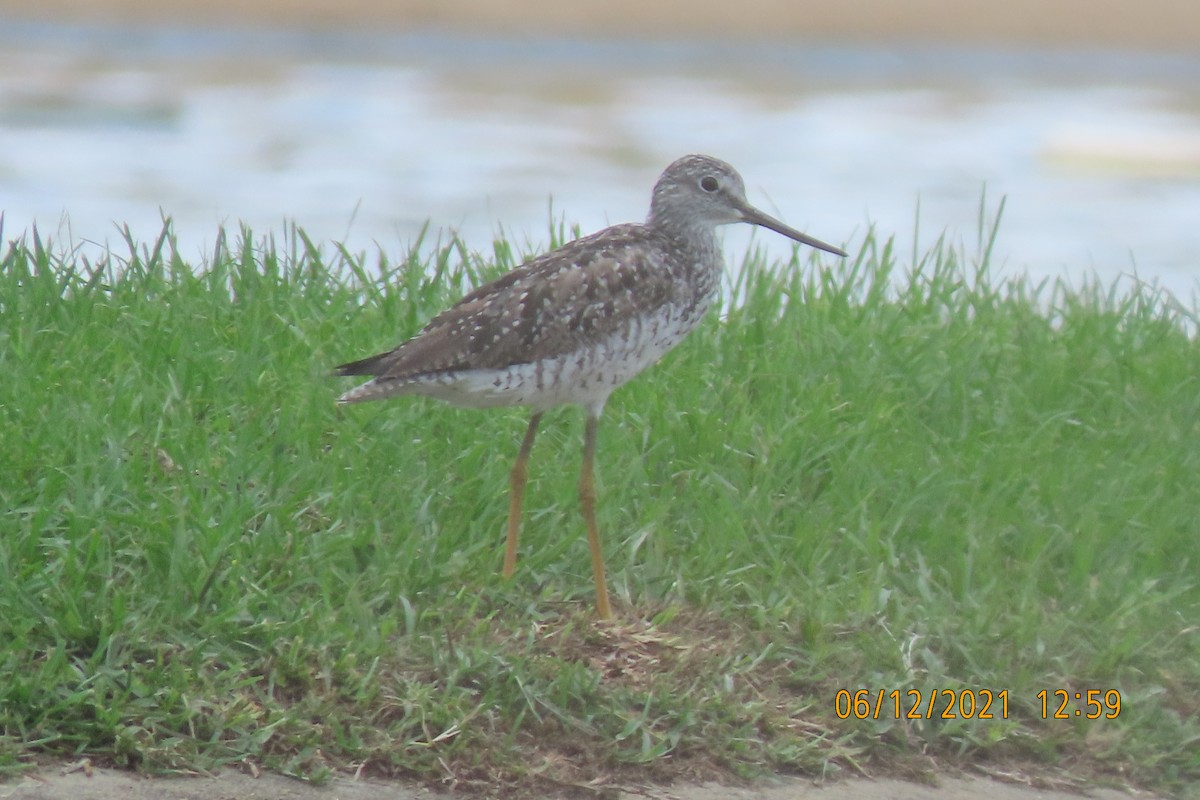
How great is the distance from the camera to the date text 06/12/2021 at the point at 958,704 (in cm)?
421

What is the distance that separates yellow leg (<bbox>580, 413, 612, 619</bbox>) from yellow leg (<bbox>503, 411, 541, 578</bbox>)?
169 millimetres

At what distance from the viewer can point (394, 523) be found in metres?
4.59

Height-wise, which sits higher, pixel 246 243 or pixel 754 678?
pixel 246 243

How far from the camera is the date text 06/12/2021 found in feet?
13.8

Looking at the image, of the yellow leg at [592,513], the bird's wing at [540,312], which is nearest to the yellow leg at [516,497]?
the yellow leg at [592,513]

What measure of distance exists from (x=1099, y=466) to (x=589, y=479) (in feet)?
6.03

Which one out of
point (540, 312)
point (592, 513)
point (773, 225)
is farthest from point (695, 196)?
point (592, 513)

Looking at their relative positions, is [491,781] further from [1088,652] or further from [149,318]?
[149,318]

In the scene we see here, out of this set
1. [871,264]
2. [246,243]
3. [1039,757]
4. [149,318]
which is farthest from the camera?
[871,264]

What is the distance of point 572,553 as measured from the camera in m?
4.72

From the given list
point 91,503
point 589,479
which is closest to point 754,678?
point 589,479

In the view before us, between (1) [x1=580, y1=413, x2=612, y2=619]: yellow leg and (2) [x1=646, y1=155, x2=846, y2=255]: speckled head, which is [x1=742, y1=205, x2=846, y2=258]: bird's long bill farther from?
(1) [x1=580, y1=413, x2=612, y2=619]: yellow leg

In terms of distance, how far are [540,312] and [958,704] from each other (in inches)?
62.9
